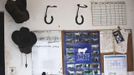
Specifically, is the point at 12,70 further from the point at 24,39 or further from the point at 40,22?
the point at 40,22

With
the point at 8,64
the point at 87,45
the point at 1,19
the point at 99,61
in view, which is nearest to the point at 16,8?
the point at 1,19

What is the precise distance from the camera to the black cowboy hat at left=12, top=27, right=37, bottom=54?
291 centimetres

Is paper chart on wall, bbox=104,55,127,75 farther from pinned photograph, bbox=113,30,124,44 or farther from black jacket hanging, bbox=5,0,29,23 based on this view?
black jacket hanging, bbox=5,0,29,23

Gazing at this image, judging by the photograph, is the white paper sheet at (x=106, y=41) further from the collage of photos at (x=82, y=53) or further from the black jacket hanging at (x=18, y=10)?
the black jacket hanging at (x=18, y=10)

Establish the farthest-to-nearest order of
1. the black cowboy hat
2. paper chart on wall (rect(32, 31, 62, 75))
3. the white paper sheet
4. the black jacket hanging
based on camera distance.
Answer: the white paper sheet
paper chart on wall (rect(32, 31, 62, 75))
the black cowboy hat
the black jacket hanging

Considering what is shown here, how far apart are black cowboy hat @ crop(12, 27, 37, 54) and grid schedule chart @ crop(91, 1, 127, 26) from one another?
798 mm

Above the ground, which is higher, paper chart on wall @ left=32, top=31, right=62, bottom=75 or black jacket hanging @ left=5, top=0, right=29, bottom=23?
black jacket hanging @ left=5, top=0, right=29, bottom=23

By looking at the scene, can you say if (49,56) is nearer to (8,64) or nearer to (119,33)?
(8,64)

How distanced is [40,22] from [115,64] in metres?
1.08

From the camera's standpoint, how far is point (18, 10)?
2.75 meters

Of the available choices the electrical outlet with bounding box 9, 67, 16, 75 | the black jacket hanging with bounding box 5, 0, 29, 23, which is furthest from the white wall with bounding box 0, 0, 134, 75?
the black jacket hanging with bounding box 5, 0, 29, 23

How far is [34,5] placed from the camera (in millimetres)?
3057

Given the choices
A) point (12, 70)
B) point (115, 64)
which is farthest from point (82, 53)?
→ point (12, 70)

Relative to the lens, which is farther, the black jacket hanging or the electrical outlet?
the electrical outlet
